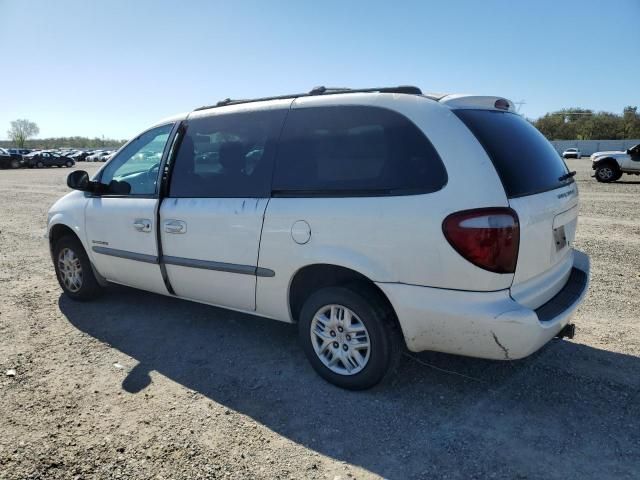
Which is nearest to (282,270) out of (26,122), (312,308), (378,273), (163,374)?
(312,308)

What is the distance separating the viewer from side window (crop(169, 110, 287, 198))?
3.41 m

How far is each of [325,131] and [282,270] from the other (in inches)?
38.4

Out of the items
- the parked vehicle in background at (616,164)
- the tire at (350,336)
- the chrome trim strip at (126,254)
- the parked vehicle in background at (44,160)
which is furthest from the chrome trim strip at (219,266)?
the parked vehicle in background at (44,160)

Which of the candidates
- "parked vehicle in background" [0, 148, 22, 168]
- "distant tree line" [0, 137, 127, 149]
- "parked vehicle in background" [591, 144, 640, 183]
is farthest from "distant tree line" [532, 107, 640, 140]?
"distant tree line" [0, 137, 127, 149]

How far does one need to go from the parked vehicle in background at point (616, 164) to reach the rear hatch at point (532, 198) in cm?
1726

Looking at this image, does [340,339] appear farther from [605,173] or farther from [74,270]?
[605,173]

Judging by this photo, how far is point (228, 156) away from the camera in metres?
3.66

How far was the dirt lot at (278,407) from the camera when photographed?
2482 mm

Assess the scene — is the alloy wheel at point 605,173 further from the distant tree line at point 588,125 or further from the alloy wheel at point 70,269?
the distant tree line at point 588,125

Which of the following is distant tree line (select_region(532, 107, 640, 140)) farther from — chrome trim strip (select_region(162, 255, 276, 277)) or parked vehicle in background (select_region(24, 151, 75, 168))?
chrome trim strip (select_region(162, 255, 276, 277))

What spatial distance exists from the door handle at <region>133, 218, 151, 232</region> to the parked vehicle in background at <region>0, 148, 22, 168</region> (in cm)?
4472

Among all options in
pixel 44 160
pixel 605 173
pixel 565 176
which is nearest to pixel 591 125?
pixel 605 173

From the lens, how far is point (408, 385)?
10.6 feet

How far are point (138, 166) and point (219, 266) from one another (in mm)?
1480
